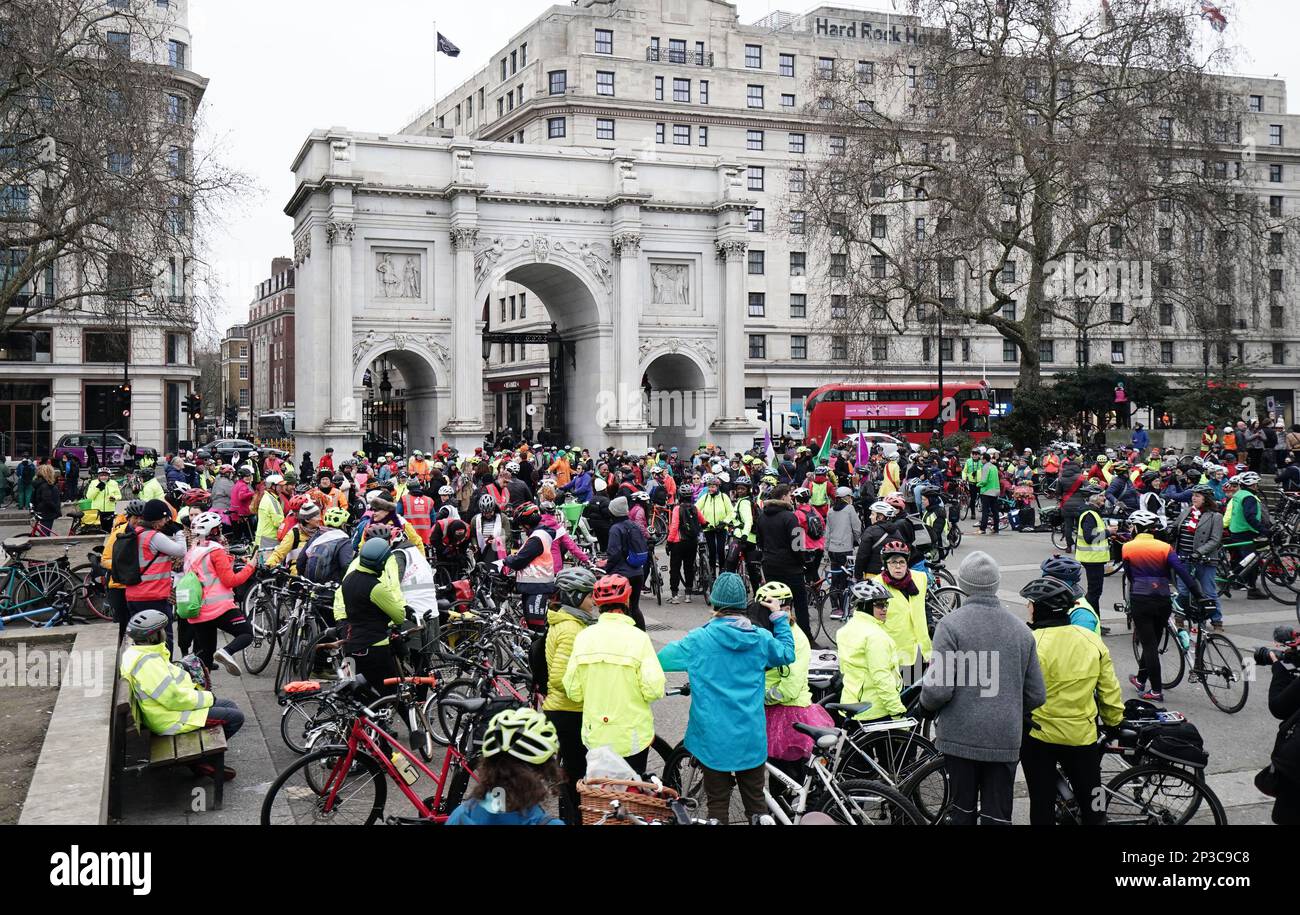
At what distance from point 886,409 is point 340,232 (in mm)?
25873

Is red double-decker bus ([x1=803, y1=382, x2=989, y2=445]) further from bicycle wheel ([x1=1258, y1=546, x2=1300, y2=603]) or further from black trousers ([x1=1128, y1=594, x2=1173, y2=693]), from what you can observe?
black trousers ([x1=1128, y1=594, x2=1173, y2=693])

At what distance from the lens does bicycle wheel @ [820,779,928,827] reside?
6426 millimetres

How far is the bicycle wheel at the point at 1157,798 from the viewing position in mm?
6715

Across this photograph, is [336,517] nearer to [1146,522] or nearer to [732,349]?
[1146,522]

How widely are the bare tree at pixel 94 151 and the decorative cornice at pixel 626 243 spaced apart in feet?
58.2

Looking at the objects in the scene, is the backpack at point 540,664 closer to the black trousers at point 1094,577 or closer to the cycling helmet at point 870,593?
the cycling helmet at point 870,593

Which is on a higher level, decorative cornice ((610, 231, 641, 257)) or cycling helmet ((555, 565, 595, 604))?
decorative cornice ((610, 231, 641, 257))

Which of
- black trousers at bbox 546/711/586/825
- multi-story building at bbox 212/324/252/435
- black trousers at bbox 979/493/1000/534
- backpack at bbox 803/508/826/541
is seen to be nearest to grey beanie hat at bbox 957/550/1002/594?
black trousers at bbox 546/711/586/825

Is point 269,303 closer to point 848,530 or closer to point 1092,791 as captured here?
point 848,530

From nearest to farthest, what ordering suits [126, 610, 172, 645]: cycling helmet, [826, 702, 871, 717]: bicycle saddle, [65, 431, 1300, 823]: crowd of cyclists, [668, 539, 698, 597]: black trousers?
[65, 431, 1300, 823]: crowd of cyclists < [826, 702, 871, 717]: bicycle saddle < [126, 610, 172, 645]: cycling helmet < [668, 539, 698, 597]: black trousers

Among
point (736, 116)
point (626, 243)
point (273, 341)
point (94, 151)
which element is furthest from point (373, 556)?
point (273, 341)

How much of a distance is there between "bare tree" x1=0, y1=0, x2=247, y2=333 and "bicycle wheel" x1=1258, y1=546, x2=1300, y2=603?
2482 cm

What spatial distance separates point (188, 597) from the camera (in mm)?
10375

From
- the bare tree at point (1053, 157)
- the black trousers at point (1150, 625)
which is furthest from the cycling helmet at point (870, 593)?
the bare tree at point (1053, 157)
